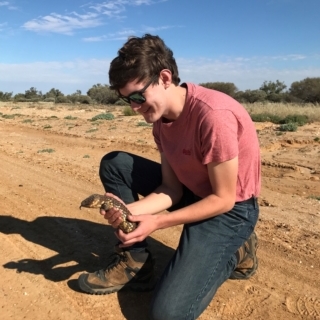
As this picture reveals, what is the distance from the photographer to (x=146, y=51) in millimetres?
2469

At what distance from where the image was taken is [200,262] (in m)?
2.60

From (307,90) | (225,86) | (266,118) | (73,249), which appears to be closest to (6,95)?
(225,86)

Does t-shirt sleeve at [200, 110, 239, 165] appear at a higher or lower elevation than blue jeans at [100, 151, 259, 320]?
higher

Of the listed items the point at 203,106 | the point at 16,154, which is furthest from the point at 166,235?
the point at 16,154

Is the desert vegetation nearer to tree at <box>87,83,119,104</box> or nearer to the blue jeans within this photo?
tree at <box>87,83,119,104</box>

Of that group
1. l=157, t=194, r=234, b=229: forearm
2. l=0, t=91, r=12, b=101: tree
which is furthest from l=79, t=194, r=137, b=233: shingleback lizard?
l=0, t=91, r=12, b=101: tree

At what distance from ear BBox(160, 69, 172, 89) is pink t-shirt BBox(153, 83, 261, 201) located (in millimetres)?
160

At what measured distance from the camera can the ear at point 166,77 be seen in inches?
99.0

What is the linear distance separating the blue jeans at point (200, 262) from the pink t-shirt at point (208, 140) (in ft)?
0.61

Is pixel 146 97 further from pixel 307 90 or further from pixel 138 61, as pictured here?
pixel 307 90

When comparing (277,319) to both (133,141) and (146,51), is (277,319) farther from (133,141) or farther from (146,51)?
(133,141)

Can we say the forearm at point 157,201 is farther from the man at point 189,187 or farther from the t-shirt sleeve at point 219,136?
the t-shirt sleeve at point 219,136

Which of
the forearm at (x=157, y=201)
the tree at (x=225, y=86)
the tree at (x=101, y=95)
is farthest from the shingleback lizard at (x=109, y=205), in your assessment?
the tree at (x=101, y=95)

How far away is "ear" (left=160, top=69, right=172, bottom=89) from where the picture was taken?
8.25ft
